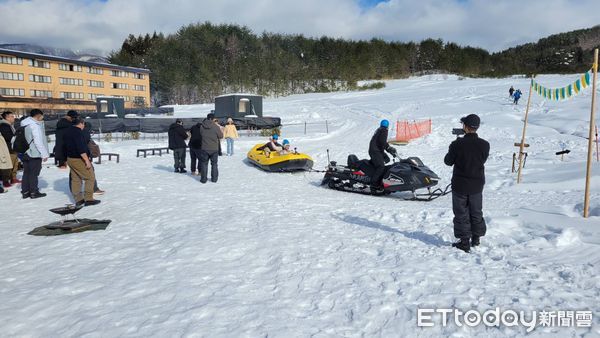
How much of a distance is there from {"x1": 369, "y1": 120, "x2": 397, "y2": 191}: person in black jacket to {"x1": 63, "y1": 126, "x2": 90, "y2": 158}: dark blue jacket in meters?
6.23

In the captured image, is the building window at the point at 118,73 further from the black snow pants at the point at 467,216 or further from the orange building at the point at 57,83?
the black snow pants at the point at 467,216

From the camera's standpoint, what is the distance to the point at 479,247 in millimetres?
5000

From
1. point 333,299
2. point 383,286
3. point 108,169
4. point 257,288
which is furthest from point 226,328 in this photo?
point 108,169

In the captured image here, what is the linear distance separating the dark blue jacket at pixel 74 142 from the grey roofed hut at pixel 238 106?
2820 cm

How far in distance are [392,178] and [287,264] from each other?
5136mm

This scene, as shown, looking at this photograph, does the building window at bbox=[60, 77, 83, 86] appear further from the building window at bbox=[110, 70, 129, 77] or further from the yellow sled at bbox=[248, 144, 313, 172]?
the yellow sled at bbox=[248, 144, 313, 172]

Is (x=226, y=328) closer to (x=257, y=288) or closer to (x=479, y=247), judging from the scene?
(x=257, y=288)

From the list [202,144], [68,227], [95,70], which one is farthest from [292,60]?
[68,227]

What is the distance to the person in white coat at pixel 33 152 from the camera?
8.00 m

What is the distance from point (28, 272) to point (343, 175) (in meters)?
7.30

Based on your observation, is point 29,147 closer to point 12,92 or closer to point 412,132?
point 412,132
